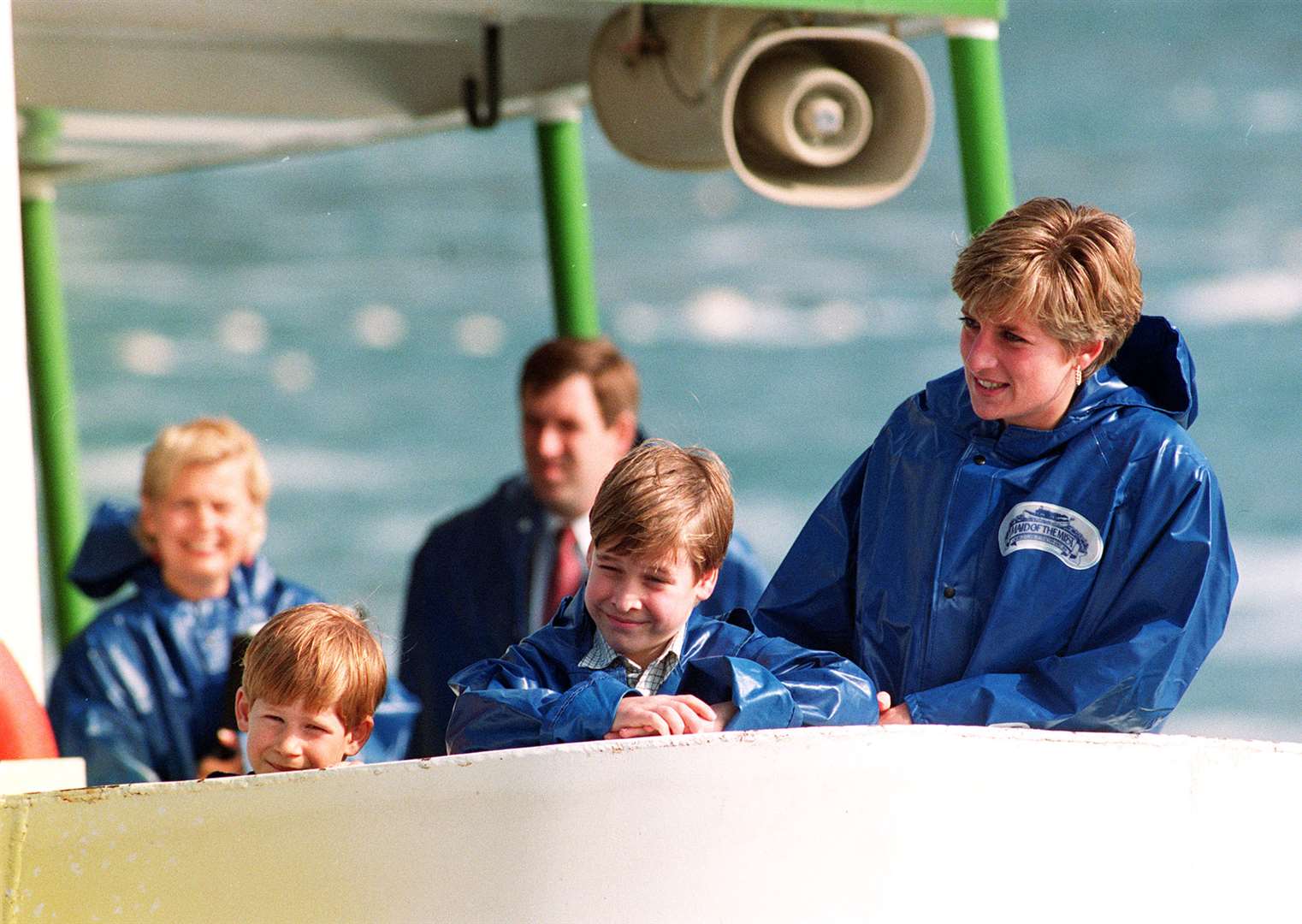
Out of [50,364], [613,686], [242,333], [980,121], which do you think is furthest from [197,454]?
[242,333]

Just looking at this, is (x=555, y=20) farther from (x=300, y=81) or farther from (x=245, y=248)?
(x=245, y=248)

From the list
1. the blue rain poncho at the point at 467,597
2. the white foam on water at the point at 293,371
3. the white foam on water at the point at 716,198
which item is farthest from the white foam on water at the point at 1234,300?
the blue rain poncho at the point at 467,597

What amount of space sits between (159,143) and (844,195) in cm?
267

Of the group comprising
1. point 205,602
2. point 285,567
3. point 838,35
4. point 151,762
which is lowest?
point 285,567

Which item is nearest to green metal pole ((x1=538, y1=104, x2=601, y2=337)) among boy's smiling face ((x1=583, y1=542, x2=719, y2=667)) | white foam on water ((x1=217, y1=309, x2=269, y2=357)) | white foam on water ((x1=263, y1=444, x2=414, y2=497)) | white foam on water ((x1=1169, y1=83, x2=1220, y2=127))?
boy's smiling face ((x1=583, y1=542, x2=719, y2=667))

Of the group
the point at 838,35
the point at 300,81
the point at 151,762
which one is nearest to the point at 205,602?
the point at 151,762

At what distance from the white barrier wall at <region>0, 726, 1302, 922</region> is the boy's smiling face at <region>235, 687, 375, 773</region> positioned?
302mm

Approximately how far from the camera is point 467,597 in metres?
4.93

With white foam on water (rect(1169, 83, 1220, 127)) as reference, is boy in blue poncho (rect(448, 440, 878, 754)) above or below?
below

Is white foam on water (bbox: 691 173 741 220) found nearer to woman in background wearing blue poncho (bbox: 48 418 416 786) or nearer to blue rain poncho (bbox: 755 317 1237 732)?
woman in background wearing blue poncho (bbox: 48 418 416 786)

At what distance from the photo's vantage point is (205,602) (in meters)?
4.50

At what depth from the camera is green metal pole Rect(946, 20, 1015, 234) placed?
12.0 ft

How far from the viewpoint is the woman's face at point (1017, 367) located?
2.44m

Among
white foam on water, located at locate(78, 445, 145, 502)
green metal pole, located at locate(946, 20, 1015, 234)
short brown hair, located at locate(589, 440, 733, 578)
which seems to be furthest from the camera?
white foam on water, located at locate(78, 445, 145, 502)
